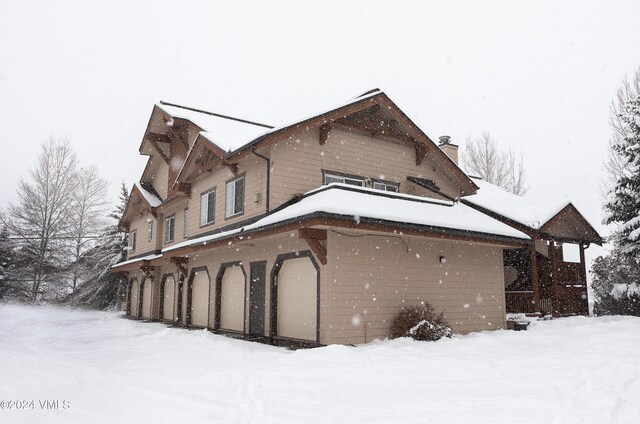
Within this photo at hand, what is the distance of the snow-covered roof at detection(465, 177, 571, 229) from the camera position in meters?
18.1

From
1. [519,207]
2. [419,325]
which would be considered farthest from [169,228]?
[519,207]

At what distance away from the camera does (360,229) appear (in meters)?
11.3

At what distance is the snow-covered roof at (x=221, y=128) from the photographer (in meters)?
15.5

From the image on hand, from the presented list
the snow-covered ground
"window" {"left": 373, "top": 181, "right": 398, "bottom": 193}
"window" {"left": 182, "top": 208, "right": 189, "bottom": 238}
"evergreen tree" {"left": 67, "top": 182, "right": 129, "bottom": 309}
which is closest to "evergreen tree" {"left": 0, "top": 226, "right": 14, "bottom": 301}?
"evergreen tree" {"left": 67, "top": 182, "right": 129, "bottom": 309}

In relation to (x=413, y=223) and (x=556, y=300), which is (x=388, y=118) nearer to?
(x=413, y=223)

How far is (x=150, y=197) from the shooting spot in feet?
80.5

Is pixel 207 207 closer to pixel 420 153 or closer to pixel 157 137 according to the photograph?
pixel 157 137

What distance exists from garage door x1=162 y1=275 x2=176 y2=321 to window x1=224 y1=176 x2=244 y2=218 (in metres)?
6.66

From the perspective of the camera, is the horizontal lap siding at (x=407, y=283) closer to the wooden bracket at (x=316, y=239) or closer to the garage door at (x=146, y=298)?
the wooden bracket at (x=316, y=239)

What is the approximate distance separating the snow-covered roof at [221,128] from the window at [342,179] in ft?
7.70

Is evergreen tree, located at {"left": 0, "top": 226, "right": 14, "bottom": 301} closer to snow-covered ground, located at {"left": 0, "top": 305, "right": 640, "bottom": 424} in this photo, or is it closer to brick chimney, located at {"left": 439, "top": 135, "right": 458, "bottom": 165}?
snow-covered ground, located at {"left": 0, "top": 305, "right": 640, "bottom": 424}

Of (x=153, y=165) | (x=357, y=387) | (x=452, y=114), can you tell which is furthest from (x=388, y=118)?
(x=452, y=114)

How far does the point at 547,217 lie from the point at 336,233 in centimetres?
1024

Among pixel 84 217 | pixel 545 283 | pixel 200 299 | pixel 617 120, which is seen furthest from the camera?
pixel 84 217
